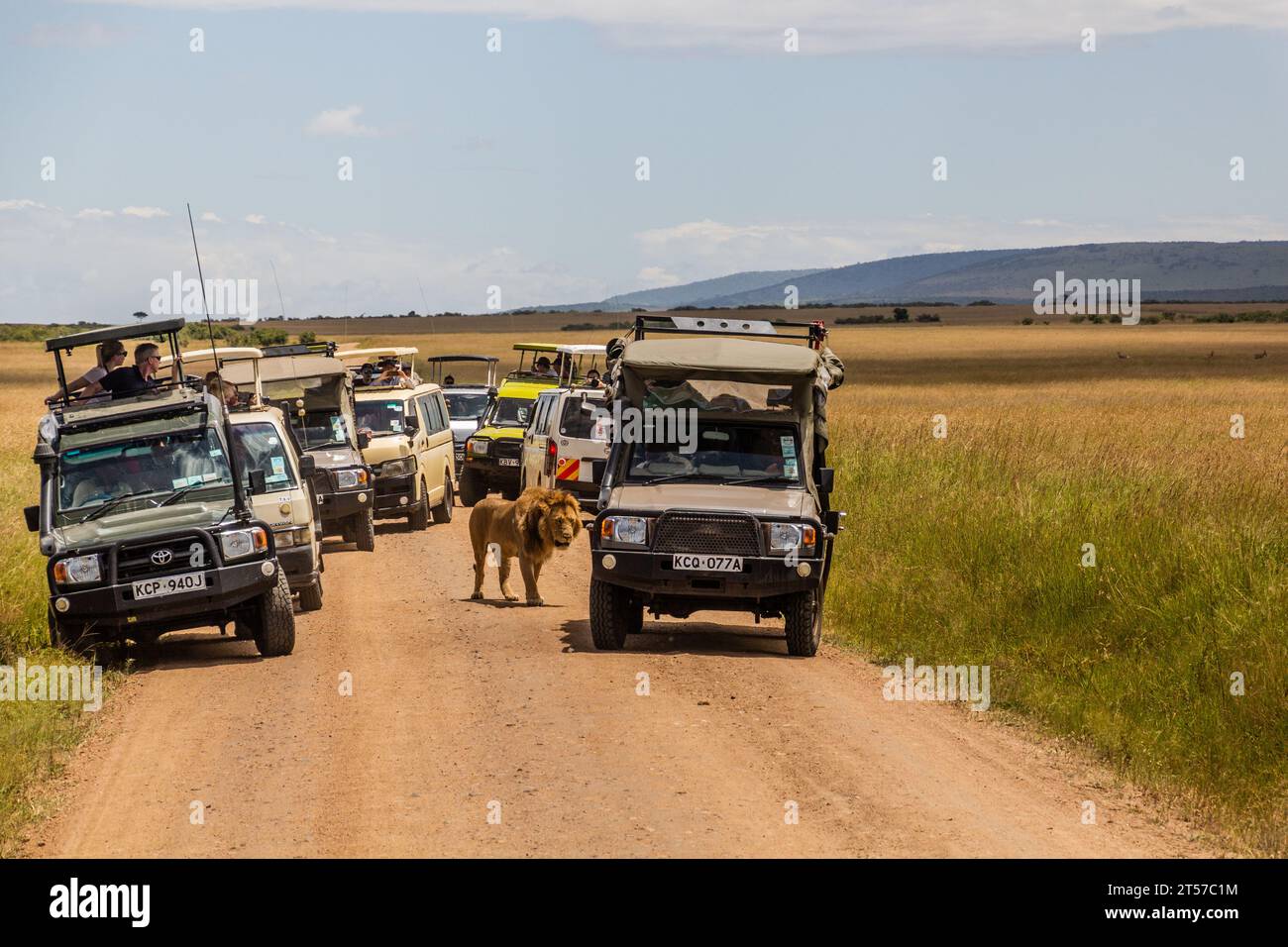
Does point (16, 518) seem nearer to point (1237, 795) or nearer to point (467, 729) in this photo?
point (467, 729)

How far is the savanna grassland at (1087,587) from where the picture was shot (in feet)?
32.3

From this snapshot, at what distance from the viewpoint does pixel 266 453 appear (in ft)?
51.6

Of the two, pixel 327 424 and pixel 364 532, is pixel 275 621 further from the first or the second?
pixel 327 424

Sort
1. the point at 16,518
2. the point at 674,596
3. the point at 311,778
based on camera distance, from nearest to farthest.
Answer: the point at 311,778, the point at 674,596, the point at 16,518

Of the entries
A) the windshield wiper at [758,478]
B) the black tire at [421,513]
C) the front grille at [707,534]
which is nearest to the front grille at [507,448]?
the black tire at [421,513]

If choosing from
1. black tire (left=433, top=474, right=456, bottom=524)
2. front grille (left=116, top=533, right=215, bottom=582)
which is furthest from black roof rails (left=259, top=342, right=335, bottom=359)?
front grille (left=116, top=533, right=215, bottom=582)

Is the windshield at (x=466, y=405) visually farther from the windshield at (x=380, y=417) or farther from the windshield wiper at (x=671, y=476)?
the windshield wiper at (x=671, y=476)

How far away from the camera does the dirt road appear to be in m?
7.56

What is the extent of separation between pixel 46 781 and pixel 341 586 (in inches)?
334

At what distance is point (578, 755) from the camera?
916 cm

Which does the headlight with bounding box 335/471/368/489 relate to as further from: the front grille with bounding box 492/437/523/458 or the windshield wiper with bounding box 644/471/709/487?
the windshield wiper with bounding box 644/471/709/487

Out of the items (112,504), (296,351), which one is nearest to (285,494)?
(112,504)
